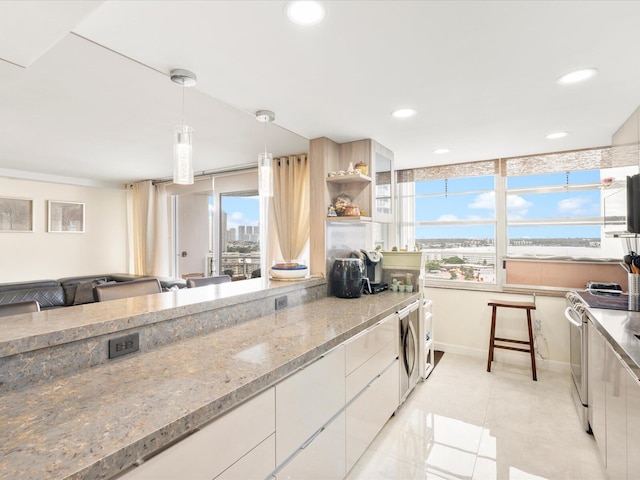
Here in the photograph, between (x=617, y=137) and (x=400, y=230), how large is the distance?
2.25m

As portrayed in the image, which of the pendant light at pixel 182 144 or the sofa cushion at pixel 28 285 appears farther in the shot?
the sofa cushion at pixel 28 285

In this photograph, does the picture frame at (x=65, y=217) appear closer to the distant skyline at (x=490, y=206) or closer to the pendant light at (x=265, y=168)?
the distant skyline at (x=490, y=206)

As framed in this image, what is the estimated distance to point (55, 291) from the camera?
13.4ft

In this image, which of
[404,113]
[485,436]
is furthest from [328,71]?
[485,436]

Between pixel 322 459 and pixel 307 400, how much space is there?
36 centimetres

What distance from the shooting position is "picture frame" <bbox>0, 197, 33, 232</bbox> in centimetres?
393

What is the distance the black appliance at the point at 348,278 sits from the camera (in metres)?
2.55

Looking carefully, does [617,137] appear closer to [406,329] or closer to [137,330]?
[406,329]

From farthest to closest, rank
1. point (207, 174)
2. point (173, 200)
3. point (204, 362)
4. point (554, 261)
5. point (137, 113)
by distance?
point (173, 200) < point (207, 174) < point (554, 261) < point (137, 113) < point (204, 362)

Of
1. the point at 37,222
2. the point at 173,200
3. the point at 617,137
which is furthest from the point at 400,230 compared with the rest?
the point at 37,222

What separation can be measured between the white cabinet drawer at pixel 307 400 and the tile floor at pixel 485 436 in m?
0.68

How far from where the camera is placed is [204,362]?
4.05 feet

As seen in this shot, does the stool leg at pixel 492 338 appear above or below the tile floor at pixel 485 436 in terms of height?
above

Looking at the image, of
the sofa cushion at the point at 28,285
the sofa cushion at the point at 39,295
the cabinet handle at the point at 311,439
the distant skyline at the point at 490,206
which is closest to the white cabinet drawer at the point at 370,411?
the cabinet handle at the point at 311,439
